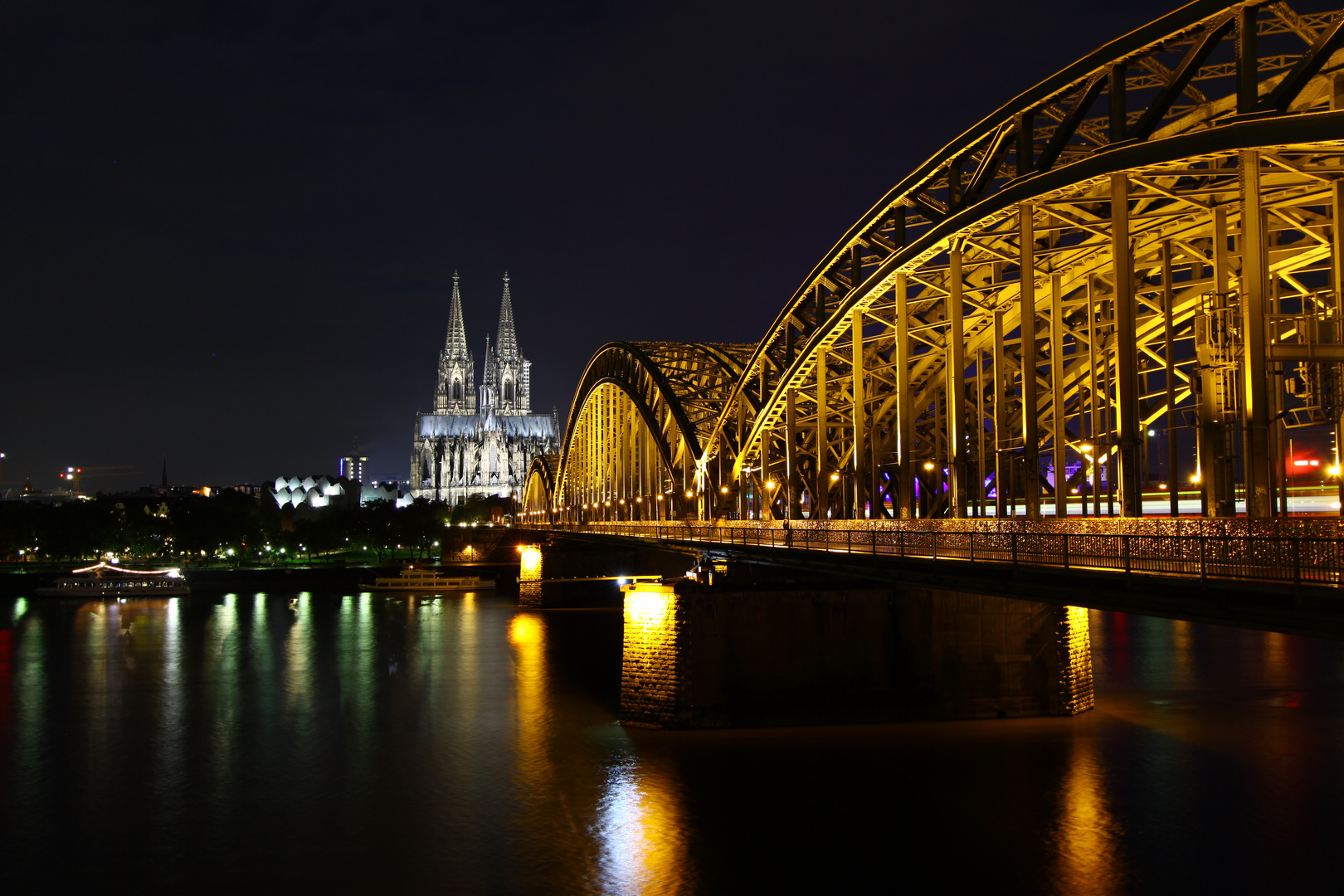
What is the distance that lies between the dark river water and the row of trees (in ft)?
296

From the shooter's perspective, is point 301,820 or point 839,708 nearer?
point 301,820

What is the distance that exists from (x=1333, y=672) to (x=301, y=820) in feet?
119

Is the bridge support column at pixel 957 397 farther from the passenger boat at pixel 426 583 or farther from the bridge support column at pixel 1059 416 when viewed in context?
the passenger boat at pixel 426 583

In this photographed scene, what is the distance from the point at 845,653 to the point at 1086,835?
8.64 m

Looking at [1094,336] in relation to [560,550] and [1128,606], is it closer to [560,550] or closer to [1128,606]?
[1128,606]

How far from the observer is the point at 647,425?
250 feet

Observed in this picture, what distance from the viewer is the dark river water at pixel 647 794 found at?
23.9m

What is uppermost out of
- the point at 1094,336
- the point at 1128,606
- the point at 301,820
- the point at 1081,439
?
the point at 1094,336

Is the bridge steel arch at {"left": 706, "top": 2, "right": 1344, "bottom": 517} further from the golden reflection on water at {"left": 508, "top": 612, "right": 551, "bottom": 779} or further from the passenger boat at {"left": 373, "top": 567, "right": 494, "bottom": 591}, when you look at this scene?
the passenger boat at {"left": 373, "top": 567, "right": 494, "bottom": 591}

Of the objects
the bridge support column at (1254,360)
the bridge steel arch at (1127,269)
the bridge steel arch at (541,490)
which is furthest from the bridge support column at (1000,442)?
the bridge steel arch at (541,490)

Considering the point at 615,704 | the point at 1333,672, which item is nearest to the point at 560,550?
the point at 615,704

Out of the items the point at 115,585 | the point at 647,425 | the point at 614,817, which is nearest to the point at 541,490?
the point at 115,585

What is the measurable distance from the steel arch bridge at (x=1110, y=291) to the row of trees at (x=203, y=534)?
97.3 meters

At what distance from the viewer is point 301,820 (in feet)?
92.4
